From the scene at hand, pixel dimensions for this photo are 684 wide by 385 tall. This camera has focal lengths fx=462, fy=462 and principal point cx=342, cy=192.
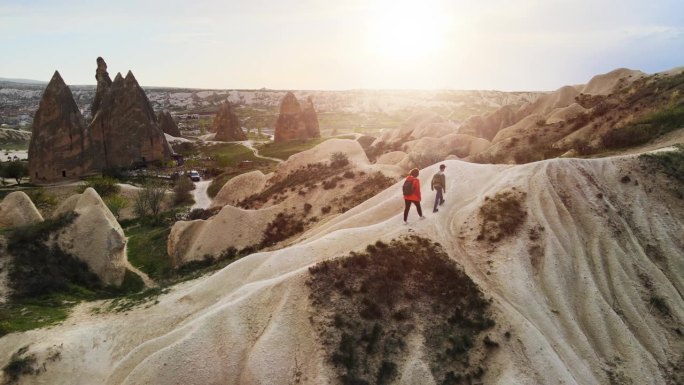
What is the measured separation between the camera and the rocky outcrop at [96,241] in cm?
2788

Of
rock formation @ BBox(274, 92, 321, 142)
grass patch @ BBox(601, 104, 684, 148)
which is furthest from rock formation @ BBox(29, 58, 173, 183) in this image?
grass patch @ BBox(601, 104, 684, 148)

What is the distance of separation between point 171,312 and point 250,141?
93379 mm

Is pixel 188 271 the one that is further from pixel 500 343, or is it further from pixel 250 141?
pixel 250 141

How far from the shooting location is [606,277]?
21.4 meters

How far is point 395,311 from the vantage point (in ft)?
61.0

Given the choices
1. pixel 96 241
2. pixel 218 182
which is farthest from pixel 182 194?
pixel 96 241

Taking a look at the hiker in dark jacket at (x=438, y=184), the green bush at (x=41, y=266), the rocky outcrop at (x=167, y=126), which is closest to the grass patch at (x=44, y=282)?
the green bush at (x=41, y=266)

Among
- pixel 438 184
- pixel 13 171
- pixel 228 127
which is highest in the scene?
pixel 438 184

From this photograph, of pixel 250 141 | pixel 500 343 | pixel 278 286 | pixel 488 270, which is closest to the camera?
pixel 500 343

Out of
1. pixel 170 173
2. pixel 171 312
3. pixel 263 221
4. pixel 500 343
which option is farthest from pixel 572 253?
pixel 170 173

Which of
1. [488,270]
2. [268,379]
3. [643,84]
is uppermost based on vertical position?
[643,84]

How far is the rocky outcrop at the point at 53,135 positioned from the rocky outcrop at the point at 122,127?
14.6 feet

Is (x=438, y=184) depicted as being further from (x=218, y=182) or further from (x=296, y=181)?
(x=218, y=182)

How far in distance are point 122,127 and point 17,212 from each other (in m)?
41.4
